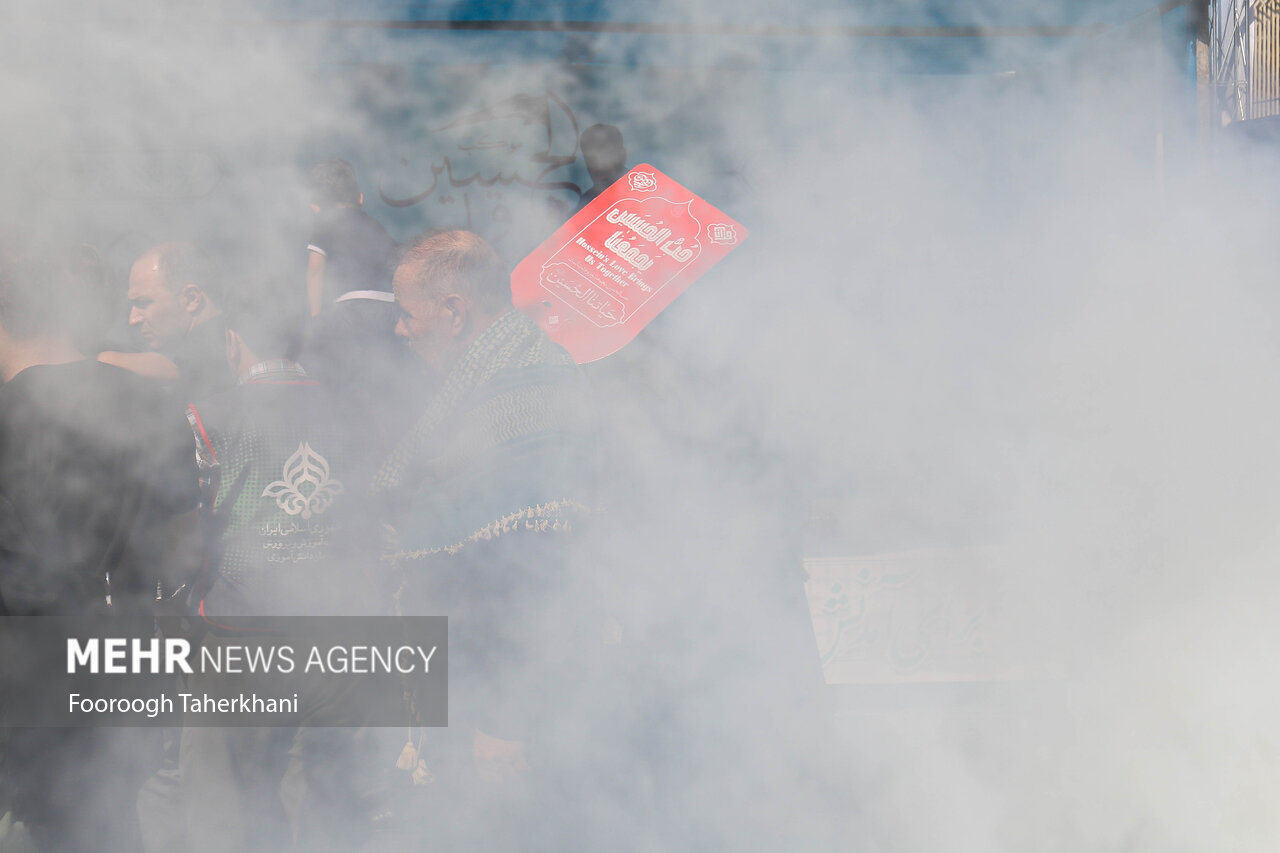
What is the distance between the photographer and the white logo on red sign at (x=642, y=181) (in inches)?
54.9

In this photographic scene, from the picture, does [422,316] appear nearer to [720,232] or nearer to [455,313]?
[455,313]

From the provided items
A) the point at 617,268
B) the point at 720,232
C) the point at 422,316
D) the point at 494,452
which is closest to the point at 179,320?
the point at 422,316

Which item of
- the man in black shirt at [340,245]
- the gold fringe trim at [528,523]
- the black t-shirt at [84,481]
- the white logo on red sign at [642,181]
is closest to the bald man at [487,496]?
the gold fringe trim at [528,523]

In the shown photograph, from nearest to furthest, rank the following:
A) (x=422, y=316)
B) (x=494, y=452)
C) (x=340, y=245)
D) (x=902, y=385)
Result: (x=494, y=452) → (x=422, y=316) → (x=340, y=245) → (x=902, y=385)

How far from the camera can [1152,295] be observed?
1482mm

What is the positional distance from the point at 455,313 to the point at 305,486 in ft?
1.19

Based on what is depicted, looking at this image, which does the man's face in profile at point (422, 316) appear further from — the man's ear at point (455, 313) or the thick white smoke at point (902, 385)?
the thick white smoke at point (902, 385)

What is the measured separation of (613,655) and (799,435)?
56cm

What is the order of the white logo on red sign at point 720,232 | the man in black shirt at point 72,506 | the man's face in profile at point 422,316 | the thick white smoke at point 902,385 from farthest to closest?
the white logo on red sign at point 720,232, the thick white smoke at point 902,385, the man's face in profile at point 422,316, the man in black shirt at point 72,506

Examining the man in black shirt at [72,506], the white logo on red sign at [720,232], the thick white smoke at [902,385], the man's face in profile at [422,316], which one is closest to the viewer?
the man in black shirt at [72,506]

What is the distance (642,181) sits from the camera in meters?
1.41

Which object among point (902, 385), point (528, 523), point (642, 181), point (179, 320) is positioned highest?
point (642, 181)

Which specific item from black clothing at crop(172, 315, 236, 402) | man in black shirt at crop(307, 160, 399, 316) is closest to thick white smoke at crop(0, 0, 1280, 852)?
man in black shirt at crop(307, 160, 399, 316)

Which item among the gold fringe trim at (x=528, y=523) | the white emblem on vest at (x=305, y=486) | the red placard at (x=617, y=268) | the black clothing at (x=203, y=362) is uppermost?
the red placard at (x=617, y=268)
